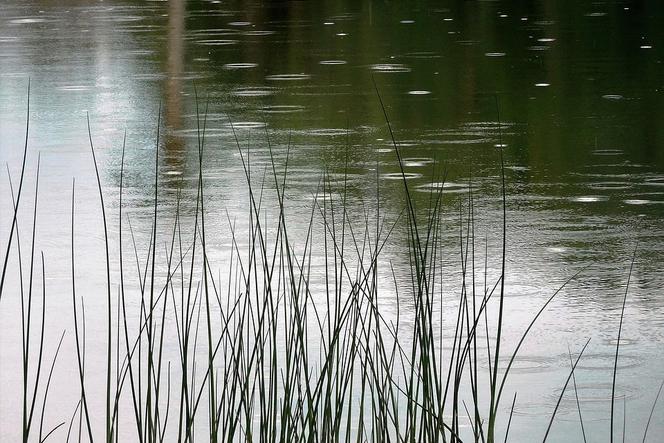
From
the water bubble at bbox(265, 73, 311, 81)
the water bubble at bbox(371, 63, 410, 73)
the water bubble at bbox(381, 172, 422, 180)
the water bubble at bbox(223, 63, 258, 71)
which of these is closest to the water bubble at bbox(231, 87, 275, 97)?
the water bubble at bbox(265, 73, 311, 81)

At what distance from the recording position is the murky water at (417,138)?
12.2 ft

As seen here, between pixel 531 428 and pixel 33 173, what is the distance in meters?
3.65

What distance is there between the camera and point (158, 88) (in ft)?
29.7

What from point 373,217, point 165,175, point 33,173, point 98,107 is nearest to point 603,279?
point 373,217

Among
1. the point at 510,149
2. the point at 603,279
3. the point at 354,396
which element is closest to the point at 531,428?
the point at 354,396

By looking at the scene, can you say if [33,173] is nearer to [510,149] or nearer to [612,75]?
[510,149]

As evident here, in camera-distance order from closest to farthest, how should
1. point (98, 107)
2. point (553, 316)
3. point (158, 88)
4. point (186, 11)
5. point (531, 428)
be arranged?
point (531, 428)
point (553, 316)
point (98, 107)
point (158, 88)
point (186, 11)

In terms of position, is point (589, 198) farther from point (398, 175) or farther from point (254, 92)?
point (254, 92)

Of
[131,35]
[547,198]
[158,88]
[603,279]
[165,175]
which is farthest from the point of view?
[131,35]

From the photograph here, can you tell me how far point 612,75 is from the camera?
30.1ft

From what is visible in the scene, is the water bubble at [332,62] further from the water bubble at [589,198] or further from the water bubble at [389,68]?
the water bubble at [589,198]

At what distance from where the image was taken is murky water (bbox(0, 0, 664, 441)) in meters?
3.72

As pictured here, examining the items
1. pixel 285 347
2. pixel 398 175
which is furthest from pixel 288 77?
pixel 285 347

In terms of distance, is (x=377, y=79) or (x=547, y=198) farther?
(x=377, y=79)
